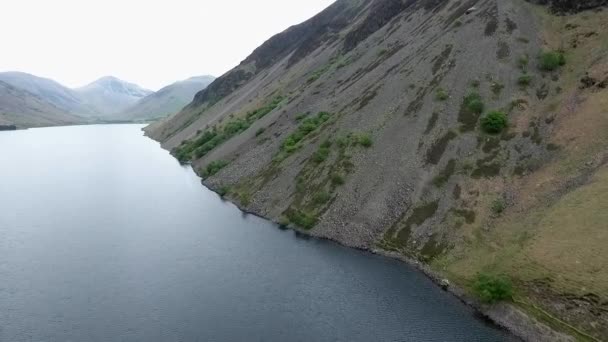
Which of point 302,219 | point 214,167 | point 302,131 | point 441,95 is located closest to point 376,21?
point 302,131

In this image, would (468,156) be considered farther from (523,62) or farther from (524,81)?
(523,62)

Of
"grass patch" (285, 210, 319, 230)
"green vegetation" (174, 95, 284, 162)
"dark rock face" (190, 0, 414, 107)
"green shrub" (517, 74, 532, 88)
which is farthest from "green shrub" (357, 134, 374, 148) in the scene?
"dark rock face" (190, 0, 414, 107)

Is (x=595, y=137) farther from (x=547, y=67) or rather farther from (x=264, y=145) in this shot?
Answer: (x=264, y=145)

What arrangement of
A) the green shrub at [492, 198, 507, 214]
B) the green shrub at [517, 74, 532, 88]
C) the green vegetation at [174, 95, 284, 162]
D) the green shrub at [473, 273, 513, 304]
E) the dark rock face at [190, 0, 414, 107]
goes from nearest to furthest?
the green shrub at [473, 273, 513, 304], the green shrub at [492, 198, 507, 214], the green shrub at [517, 74, 532, 88], the green vegetation at [174, 95, 284, 162], the dark rock face at [190, 0, 414, 107]

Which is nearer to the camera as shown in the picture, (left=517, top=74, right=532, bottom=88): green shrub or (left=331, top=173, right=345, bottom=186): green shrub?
(left=331, top=173, right=345, bottom=186): green shrub

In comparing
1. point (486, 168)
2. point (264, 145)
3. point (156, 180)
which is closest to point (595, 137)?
point (486, 168)

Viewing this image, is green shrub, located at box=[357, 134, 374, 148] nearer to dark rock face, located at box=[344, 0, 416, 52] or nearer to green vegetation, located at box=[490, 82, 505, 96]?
green vegetation, located at box=[490, 82, 505, 96]
